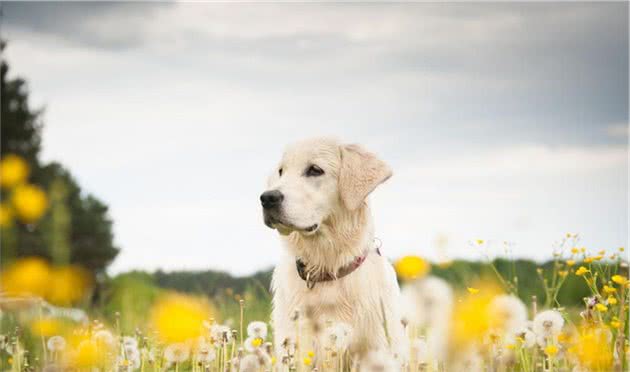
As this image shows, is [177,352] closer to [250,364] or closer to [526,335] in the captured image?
[250,364]

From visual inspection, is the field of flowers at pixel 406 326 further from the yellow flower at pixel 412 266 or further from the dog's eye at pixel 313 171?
the dog's eye at pixel 313 171

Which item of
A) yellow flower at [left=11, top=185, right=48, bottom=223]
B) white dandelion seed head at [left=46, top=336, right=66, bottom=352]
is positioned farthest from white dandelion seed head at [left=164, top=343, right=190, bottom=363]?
yellow flower at [left=11, top=185, right=48, bottom=223]

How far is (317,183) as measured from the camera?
498 centimetres

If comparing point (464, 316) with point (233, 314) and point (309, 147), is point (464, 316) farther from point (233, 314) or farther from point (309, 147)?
point (233, 314)

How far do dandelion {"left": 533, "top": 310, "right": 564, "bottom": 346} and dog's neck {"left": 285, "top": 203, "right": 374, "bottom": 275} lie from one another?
1.44m

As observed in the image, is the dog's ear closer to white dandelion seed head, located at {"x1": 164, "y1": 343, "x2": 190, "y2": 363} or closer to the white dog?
the white dog

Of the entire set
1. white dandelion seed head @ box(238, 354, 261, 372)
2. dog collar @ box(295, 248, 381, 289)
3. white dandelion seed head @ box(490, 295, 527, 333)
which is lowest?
white dandelion seed head @ box(238, 354, 261, 372)

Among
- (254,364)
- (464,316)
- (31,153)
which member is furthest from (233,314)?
(31,153)

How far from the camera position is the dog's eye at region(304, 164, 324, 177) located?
5.04 m

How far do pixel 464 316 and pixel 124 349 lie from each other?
3503 millimetres

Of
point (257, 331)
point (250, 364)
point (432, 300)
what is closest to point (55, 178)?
point (257, 331)

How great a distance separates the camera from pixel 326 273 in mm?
4953

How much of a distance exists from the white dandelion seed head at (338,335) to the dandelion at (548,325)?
1.27 meters

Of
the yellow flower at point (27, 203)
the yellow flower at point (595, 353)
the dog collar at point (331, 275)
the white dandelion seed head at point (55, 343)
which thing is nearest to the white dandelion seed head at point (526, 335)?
the yellow flower at point (595, 353)
